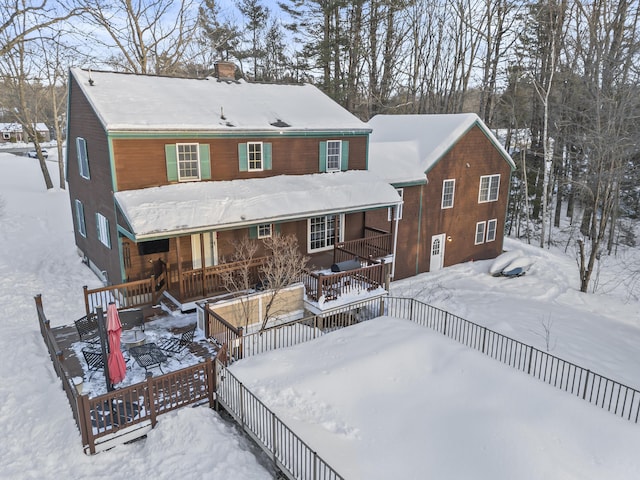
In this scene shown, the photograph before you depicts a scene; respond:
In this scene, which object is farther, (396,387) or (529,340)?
(529,340)

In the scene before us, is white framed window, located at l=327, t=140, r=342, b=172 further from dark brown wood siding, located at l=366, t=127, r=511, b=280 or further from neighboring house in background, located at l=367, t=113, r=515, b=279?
dark brown wood siding, located at l=366, t=127, r=511, b=280

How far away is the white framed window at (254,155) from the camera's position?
52.6 ft

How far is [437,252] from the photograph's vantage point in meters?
22.5

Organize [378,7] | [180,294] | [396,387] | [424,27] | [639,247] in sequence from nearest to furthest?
[396,387] → [180,294] → [639,247] → [378,7] → [424,27]

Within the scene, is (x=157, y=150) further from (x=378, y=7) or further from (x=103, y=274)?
(x=378, y=7)

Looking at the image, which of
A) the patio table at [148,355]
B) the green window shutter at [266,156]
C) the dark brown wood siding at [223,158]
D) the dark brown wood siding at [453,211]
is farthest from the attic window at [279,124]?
the patio table at [148,355]

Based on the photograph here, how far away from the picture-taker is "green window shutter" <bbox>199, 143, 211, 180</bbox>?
1488 centimetres

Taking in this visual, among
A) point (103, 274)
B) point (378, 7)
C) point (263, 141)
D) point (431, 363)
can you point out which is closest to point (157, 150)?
point (263, 141)

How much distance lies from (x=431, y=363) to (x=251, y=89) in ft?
43.4

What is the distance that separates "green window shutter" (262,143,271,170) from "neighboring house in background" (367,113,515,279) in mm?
5283

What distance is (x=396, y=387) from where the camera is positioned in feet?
33.5

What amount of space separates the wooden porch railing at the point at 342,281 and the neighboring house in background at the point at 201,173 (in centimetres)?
226

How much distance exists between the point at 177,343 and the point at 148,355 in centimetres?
133

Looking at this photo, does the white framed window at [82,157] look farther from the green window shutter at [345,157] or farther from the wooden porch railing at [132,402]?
the green window shutter at [345,157]
